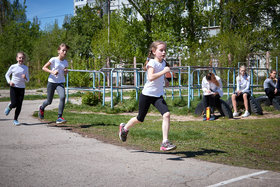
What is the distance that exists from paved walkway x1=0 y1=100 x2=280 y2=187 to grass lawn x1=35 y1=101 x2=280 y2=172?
1.30 feet

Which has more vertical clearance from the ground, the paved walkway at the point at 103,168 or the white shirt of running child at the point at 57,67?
the white shirt of running child at the point at 57,67

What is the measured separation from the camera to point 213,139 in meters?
6.36

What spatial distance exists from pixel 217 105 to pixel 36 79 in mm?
23108

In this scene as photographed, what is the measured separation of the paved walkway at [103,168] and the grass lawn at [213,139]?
1.30 feet

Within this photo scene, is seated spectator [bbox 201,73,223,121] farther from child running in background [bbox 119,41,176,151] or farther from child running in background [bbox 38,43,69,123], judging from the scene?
child running in background [bbox 119,41,176,151]

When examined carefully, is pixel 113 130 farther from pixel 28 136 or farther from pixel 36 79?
pixel 36 79

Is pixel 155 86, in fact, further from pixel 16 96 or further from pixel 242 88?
pixel 242 88

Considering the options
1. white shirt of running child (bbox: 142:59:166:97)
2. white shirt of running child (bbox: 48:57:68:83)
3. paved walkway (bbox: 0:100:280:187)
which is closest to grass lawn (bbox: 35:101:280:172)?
paved walkway (bbox: 0:100:280:187)

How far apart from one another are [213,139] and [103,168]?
8.80ft

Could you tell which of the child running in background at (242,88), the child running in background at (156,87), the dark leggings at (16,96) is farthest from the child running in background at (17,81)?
the child running in background at (242,88)

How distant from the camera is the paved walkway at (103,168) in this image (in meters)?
3.71

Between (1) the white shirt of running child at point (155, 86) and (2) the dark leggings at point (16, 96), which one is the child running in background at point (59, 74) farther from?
(1) the white shirt of running child at point (155, 86)

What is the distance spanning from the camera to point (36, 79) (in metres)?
30.3

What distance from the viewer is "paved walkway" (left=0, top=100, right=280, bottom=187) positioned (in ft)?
12.2
